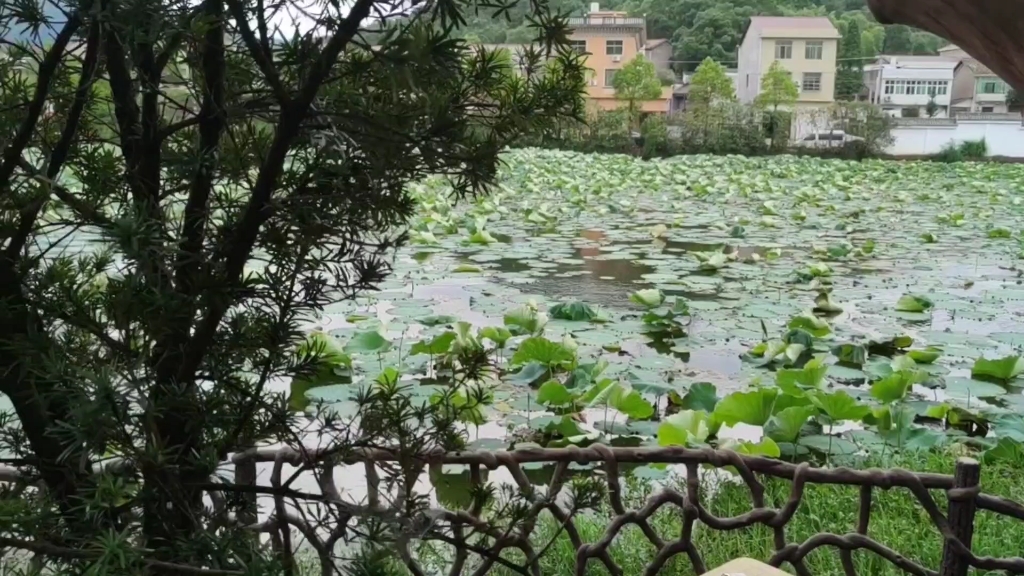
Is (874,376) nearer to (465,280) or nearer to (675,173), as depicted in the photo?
(465,280)

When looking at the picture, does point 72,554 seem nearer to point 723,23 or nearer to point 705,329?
point 705,329

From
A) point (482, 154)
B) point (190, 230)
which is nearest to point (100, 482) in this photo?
point (190, 230)

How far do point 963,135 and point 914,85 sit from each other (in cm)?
337

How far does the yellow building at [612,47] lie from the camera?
663 mm

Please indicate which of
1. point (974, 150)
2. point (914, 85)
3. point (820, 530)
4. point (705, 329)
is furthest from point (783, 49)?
point (820, 530)

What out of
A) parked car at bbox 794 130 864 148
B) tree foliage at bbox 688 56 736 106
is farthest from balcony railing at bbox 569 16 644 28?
parked car at bbox 794 130 864 148

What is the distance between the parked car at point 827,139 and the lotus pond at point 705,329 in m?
7.88

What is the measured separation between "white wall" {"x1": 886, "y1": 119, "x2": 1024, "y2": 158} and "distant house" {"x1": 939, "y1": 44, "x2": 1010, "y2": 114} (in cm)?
135

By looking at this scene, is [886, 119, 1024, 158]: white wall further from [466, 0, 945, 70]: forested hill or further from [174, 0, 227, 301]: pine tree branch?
[174, 0, 227, 301]: pine tree branch

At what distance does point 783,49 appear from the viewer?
13500mm

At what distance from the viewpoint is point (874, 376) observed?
6.61 ft

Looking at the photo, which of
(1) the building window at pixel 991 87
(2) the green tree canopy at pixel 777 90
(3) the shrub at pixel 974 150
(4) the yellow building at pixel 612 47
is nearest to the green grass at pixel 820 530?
(4) the yellow building at pixel 612 47

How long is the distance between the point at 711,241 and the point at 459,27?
369cm

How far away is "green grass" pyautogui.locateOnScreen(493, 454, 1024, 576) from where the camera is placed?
125cm
